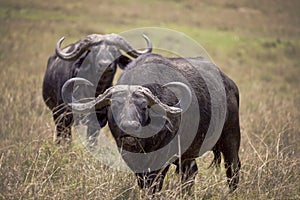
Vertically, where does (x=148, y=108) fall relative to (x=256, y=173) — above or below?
above

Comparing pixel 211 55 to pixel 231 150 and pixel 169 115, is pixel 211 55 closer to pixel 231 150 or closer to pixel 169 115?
pixel 231 150

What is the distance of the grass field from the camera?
456 cm

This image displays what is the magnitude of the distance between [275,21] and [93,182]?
68.7ft

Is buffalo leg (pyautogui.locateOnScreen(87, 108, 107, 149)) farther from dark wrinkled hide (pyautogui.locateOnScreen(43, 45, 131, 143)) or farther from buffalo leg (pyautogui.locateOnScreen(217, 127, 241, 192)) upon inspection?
buffalo leg (pyautogui.locateOnScreen(217, 127, 241, 192))

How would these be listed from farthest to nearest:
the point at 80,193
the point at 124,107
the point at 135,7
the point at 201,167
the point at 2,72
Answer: the point at 135,7, the point at 2,72, the point at 201,167, the point at 80,193, the point at 124,107

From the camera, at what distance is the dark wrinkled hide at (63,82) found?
6.37 metres

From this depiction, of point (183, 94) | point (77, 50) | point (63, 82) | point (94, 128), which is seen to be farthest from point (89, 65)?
point (183, 94)

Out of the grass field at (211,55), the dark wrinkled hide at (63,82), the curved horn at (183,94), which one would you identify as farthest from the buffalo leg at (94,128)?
the curved horn at (183,94)

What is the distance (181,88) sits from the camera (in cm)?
428

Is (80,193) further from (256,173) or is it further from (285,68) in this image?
(285,68)

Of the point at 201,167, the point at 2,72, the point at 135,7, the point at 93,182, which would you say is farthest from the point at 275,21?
the point at 93,182

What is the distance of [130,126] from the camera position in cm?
370

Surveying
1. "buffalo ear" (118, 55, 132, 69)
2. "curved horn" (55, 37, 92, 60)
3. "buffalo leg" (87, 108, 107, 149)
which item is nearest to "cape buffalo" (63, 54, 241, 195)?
"buffalo leg" (87, 108, 107, 149)

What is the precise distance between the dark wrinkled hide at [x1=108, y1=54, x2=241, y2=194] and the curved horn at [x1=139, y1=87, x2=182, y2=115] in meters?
0.13
